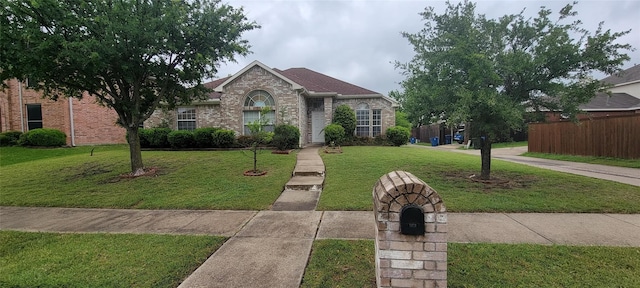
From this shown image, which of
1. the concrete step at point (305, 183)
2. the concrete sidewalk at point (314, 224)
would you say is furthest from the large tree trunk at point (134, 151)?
the concrete step at point (305, 183)

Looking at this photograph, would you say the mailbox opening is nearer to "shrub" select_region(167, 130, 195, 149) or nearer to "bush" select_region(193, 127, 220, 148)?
"bush" select_region(193, 127, 220, 148)

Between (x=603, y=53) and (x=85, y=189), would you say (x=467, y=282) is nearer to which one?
(x=603, y=53)

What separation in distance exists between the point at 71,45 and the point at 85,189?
3.68m

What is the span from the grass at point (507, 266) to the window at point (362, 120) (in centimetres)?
1478

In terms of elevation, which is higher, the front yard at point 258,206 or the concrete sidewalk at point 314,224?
the front yard at point 258,206

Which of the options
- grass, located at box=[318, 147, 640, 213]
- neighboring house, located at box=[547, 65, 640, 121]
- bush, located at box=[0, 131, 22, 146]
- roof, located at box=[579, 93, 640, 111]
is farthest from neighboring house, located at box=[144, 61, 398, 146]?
roof, located at box=[579, 93, 640, 111]

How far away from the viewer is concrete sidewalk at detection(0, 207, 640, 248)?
13.1 feet

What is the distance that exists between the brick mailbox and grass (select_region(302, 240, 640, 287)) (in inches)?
20.0

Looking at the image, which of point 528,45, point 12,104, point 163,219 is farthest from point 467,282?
point 12,104

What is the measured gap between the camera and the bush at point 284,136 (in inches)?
554

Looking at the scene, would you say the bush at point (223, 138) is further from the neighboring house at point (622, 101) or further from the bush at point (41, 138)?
the neighboring house at point (622, 101)

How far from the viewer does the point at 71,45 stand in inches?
270

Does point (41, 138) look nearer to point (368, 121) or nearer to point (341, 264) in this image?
point (368, 121)

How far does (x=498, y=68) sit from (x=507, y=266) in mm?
5309
